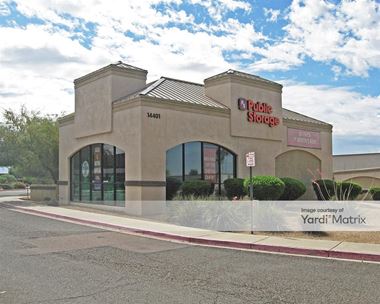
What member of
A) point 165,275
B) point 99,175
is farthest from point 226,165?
point 165,275

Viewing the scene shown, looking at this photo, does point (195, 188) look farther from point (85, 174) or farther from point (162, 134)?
point (85, 174)

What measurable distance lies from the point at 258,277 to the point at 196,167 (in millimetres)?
14390

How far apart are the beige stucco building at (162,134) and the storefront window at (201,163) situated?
49 mm

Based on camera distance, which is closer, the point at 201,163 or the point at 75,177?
the point at 201,163

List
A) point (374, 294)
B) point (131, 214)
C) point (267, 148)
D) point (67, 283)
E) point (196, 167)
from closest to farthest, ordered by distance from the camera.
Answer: point (374, 294) → point (67, 283) → point (131, 214) → point (196, 167) → point (267, 148)

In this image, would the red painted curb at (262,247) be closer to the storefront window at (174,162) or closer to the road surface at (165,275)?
the road surface at (165,275)

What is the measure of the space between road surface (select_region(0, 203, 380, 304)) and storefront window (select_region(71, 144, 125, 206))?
937 cm

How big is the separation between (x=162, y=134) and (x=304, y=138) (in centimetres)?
1217

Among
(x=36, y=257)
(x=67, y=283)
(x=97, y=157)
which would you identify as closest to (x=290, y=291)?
(x=67, y=283)

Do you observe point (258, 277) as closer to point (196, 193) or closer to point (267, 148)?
point (196, 193)

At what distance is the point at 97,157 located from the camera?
81.3ft

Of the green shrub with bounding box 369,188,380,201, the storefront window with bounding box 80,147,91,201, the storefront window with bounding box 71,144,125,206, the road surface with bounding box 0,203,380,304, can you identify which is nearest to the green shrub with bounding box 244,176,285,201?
the storefront window with bounding box 71,144,125,206

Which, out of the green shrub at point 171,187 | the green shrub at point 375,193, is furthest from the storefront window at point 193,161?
the green shrub at point 375,193

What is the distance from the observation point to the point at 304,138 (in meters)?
30.3
